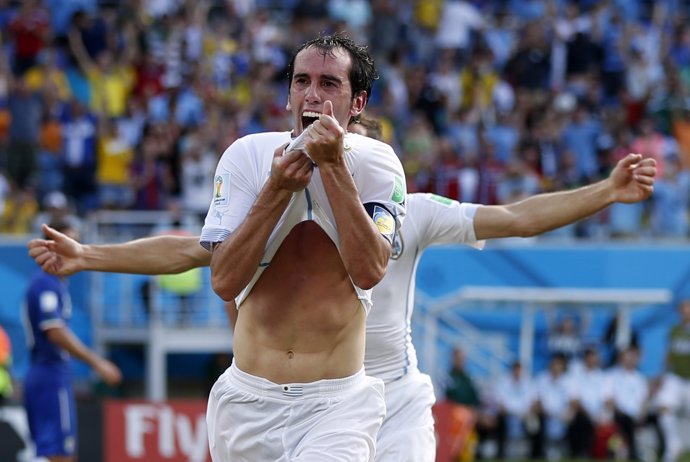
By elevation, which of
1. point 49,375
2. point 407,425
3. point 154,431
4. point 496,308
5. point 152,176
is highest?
point 152,176

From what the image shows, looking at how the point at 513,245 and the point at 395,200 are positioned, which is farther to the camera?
the point at 513,245

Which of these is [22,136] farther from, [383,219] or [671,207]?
[383,219]

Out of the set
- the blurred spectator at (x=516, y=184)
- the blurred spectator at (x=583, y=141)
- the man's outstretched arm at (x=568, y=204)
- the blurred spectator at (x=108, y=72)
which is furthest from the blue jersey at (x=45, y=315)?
the blurred spectator at (x=583, y=141)

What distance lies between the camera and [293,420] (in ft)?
17.6

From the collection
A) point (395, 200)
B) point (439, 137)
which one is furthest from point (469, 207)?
point (439, 137)

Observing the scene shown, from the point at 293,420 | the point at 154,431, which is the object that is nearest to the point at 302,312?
the point at 293,420

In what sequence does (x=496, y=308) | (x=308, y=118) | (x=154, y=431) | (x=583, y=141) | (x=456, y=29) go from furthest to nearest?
(x=456, y=29) → (x=583, y=141) → (x=496, y=308) → (x=154, y=431) → (x=308, y=118)

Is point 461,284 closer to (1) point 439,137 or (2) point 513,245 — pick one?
(2) point 513,245

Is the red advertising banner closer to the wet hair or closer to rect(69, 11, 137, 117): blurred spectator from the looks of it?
rect(69, 11, 137, 117): blurred spectator

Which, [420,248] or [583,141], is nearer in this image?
[420,248]

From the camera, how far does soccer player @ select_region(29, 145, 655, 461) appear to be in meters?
6.40

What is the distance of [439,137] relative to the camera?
2073cm

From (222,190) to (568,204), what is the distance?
198 cm

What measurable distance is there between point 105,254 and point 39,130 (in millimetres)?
12719
